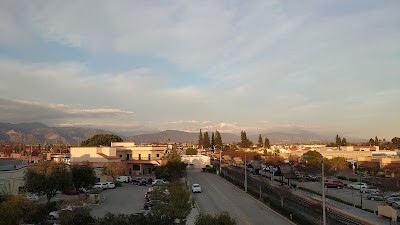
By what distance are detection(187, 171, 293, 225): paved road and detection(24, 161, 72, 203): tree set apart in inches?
533

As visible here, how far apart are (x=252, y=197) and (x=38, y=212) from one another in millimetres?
26125

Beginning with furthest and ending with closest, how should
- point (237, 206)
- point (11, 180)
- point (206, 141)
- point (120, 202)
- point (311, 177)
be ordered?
point (206, 141), point (311, 177), point (120, 202), point (11, 180), point (237, 206)

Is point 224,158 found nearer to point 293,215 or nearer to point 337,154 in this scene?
point 337,154

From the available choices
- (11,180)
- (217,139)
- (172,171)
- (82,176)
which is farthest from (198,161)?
(11,180)

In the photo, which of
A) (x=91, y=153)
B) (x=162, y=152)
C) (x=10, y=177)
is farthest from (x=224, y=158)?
(x=10, y=177)

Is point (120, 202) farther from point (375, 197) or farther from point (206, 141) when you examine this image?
point (206, 141)

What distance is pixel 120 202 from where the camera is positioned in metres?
41.0

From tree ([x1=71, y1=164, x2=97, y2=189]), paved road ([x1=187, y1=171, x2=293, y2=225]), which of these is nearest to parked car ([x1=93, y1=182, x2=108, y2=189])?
tree ([x1=71, y1=164, x2=97, y2=189])

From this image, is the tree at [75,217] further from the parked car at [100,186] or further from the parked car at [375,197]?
the parked car at [375,197]

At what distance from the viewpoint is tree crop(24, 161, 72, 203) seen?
32.8m

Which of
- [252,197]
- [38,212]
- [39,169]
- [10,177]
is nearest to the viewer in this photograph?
[38,212]

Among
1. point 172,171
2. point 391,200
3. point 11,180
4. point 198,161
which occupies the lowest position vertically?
point 391,200

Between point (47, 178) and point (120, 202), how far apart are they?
10254 mm

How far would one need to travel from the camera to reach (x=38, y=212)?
83.0 ft
